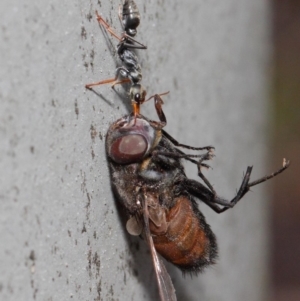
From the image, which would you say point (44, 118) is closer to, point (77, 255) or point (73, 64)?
point (73, 64)

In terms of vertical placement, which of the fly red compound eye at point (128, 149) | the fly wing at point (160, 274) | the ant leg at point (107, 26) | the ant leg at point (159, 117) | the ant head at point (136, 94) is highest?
the ant leg at point (107, 26)

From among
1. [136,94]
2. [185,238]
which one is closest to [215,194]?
[185,238]

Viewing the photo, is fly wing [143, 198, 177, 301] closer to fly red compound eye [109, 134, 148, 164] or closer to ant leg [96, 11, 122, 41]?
fly red compound eye [109, 134, 148, 164]

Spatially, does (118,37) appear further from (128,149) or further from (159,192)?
(159,192)

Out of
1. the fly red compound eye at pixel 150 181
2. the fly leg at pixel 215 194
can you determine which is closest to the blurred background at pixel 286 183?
the fly leg at pixel 215 194

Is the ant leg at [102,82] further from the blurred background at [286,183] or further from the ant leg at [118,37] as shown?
the blurred background at [286,183]

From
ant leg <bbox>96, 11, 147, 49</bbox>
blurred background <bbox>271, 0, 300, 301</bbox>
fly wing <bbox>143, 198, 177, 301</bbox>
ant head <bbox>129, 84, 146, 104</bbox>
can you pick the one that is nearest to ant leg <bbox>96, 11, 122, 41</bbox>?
ant leg <bbox>96, 11, 147, 49</bbox>
